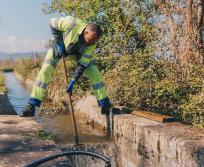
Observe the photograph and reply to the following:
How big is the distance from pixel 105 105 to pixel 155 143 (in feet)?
6.95

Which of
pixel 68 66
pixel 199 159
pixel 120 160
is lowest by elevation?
pixel 120 160

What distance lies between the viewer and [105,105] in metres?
7.86

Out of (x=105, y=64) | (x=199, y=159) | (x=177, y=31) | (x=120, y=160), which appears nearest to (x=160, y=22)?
(x=177, y=31)

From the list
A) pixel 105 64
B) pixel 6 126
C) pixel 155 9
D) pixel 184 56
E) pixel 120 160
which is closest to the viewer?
pixel 6 126

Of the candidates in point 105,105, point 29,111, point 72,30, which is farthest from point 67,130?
point 72,30

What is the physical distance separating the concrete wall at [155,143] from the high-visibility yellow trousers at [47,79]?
624 millimetres

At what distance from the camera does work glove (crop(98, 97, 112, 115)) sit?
25.5 feet

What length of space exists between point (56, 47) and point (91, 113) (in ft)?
8.46

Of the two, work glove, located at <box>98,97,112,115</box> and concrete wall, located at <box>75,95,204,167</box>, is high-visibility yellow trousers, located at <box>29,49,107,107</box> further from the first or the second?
concrete wall, located at <box>75,95,204,167</box>

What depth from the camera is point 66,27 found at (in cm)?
692

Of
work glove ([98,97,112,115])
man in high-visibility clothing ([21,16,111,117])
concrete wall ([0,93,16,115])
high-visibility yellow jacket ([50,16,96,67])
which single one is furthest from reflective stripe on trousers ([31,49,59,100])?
concrete wall ([0,93,16,115])

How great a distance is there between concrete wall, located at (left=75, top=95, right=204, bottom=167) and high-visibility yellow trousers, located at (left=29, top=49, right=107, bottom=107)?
62 cm

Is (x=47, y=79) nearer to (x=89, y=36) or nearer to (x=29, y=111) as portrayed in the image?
(x=29, y=111)

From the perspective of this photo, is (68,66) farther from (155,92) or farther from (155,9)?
(155,92)
